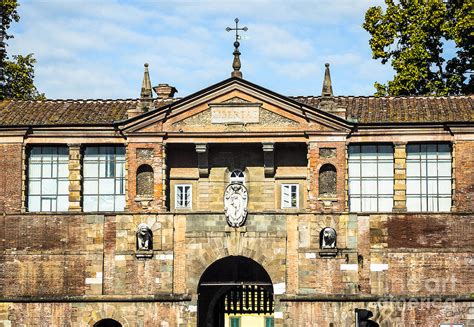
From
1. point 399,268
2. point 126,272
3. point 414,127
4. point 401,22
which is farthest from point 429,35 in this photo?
point 126,272

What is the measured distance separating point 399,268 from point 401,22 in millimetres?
15345

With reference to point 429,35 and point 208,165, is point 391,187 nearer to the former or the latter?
point 208,165

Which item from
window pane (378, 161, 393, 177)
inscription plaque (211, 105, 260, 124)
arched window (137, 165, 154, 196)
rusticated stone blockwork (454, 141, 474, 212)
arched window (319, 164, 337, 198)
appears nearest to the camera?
rusticated stone blockwork (454, 141, 474, 212)

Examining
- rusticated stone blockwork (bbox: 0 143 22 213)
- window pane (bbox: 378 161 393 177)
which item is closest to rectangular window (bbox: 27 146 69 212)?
rusticated stone blockwork (bbox: 0 143 22 213)

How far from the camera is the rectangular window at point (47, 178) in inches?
2021

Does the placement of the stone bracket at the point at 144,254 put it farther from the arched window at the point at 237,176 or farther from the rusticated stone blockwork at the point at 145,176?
the arched window at the point at 237,176

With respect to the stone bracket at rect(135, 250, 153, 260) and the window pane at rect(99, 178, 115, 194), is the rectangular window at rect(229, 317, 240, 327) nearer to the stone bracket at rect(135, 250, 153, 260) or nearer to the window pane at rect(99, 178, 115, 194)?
the window pane at rect(99, 178, 115, 194)

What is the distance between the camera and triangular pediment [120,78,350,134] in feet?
164

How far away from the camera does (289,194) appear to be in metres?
50.9

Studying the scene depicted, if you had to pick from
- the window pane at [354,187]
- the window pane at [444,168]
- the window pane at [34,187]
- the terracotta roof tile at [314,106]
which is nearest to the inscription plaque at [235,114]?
the terracotta roof tile at [314,106]

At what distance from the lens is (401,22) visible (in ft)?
197

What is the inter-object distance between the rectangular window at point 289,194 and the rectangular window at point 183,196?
3686 millimetres

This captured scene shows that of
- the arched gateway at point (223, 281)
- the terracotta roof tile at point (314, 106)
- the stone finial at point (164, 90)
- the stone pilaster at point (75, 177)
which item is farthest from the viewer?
the stone finial at point (164, 90)

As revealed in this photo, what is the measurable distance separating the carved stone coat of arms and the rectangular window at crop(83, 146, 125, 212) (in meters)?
4.43
